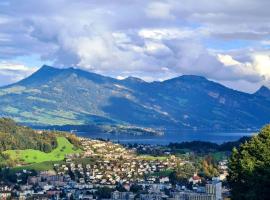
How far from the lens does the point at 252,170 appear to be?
115 ft

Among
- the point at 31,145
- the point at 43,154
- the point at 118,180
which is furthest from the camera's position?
the point at 31,145

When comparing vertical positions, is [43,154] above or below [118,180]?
above

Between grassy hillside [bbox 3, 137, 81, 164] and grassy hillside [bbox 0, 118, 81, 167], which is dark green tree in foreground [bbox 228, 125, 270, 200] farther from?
grassy hillside [bbox 3, 137, 81, 164]

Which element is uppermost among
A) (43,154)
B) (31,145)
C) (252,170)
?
(31,145)

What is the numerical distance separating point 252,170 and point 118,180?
59526 mm

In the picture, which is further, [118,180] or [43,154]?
[43,154]

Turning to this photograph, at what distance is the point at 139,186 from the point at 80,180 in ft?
45.4

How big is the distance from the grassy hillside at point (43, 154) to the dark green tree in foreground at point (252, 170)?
278ft

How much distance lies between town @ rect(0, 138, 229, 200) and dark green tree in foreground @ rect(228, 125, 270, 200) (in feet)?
61.4

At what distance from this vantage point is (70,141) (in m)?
137

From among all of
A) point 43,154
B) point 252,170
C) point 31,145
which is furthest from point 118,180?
point 252,170

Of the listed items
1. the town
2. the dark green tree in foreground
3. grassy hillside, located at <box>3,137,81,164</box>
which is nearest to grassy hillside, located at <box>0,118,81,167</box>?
grassy hillside, located at <box>3,137,81,164</box>

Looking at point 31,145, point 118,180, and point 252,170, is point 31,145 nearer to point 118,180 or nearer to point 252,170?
point 118,180

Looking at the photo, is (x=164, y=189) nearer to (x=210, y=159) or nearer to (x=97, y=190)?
(x=97, y=190)
